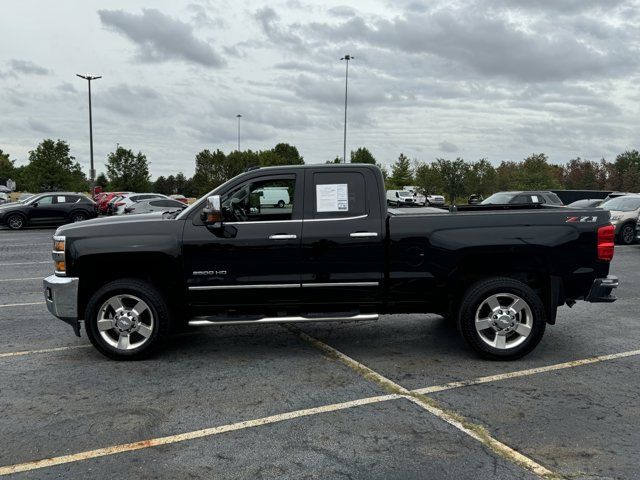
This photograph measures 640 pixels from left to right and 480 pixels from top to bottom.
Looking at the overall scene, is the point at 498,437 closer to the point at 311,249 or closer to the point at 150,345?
the point at 311,249

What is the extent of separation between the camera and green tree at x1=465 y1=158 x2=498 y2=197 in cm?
6438

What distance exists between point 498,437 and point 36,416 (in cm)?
336

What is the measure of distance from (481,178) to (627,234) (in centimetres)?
5017

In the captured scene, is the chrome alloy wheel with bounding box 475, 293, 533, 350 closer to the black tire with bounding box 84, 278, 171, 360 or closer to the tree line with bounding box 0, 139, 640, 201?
the black tire with bounding box 84, 278, 171, 360

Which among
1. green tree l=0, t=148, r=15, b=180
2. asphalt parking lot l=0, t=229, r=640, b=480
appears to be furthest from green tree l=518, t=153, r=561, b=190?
green tree l=0, t=148, r=15, b=180

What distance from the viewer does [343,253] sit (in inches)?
216

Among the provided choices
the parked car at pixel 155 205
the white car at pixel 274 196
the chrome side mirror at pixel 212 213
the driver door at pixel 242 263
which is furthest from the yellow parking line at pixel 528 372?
the parked car at pixel 155 205

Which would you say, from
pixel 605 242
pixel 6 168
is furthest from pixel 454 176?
pixel 6 168

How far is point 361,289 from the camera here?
218 inches

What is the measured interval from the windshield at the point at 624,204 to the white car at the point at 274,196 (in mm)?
14971

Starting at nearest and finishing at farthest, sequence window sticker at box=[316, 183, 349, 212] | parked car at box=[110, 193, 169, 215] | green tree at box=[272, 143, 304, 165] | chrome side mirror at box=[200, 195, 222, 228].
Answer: chrome side mirror at box=[200, 195, 222, 228] → window sticker at box=[316, 183, 349, 212] → parked car at box=[110, 193, 169, 215] → green tree at box=[272, 143, 304, 165]

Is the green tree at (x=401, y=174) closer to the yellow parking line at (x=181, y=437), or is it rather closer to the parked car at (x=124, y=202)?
the parked car at (x=124, y=202)

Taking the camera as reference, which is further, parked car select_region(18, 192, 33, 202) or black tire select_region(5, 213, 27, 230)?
parked car select_region(18, 192, 33, 202)

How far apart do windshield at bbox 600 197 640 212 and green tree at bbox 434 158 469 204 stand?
46.4 meters
